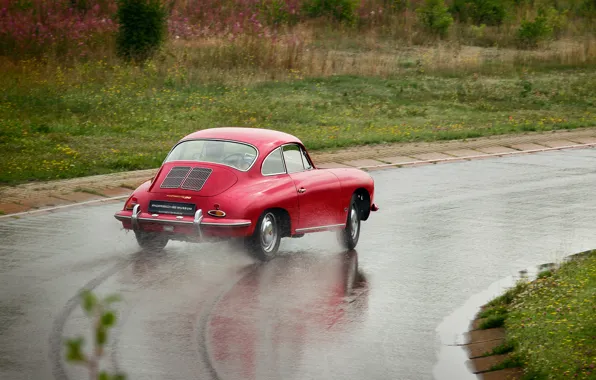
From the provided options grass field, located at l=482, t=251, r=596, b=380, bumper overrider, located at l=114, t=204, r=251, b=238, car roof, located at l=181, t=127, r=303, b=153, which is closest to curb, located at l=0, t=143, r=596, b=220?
car roof, located at l=181, t=127, r=303, b=153

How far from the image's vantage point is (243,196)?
40.2 ft

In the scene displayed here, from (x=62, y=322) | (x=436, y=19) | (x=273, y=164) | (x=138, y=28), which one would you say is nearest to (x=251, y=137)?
(x=273, y=164)

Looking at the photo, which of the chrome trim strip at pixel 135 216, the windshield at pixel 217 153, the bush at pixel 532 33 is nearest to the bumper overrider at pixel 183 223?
the chrome trim strip at pixel 135 216

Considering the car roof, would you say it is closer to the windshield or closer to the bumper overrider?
the windshield

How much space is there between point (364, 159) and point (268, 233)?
865cm

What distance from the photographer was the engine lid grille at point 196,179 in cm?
1242

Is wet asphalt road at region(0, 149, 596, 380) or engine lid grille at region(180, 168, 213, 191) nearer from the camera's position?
wet asphalt road at region(0, 149, 596, 380)

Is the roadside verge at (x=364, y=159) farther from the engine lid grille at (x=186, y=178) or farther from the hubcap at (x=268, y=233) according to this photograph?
the hubcap at (x=268, y=233)

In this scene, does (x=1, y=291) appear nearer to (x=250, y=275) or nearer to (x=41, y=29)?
(x=250, y=275)

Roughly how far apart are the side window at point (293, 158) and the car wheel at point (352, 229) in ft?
2.93

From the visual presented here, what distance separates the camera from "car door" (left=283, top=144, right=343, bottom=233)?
13180 mm

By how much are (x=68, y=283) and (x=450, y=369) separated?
4.49 metres

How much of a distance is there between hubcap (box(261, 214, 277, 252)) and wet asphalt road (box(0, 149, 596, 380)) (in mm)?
249

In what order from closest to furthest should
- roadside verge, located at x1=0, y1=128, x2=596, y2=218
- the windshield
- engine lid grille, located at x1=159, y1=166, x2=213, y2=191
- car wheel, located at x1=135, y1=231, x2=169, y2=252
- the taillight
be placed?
1. engine lid grille, located at x1=159, y1=166, x2=213, y2=191
2. the taillight
3. the windshield
4. car wheel, located at x1=135, y1=231, x2=169, y2=252
5. roadside verge, located at x1=0, y1=128, x2=596, y2=218
